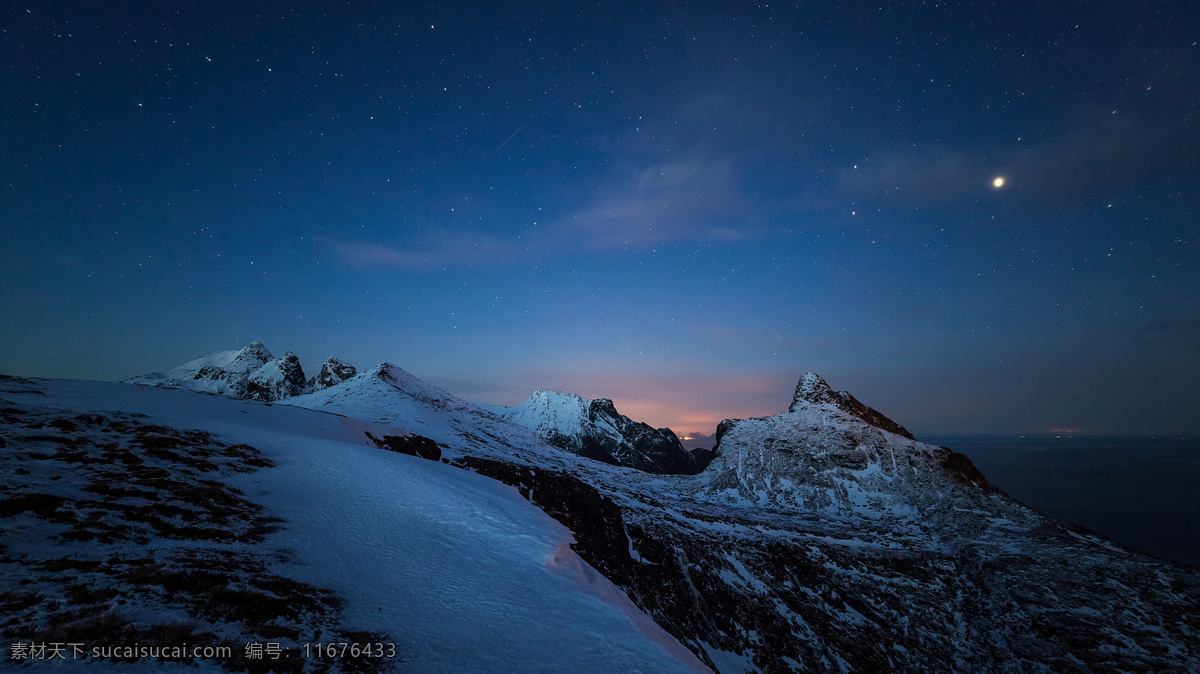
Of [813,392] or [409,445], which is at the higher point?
[813,392]

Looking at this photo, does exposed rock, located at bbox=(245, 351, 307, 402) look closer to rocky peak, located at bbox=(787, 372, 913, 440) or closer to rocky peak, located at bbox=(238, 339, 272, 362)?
rocky peak, located at bbox=(238, 339, 272, 362)

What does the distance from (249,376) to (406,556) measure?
194 metres

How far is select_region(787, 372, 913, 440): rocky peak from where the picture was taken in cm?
9481

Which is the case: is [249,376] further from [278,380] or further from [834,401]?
[834,401]

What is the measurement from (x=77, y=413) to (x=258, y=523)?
13227 mm

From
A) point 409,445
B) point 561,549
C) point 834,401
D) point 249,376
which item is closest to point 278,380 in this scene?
point 249,376

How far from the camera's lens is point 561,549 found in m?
11.6

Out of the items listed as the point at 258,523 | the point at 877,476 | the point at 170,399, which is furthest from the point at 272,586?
the point at 877,476

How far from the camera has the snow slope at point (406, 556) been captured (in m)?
6.08

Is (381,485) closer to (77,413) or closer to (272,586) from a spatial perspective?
(272,586)

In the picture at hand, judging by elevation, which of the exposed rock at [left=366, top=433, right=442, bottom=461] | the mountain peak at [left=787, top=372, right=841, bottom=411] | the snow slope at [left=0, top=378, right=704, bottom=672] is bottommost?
the exposed rock at [left=366, top=433, right=442, bottom=461]

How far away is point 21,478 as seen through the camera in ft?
28.1

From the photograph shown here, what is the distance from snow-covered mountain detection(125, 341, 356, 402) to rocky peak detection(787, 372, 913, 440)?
142819mm

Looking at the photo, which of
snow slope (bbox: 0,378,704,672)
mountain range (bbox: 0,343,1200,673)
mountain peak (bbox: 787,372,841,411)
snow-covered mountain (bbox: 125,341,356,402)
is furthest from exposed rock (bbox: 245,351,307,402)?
mountain peak (bbox: 787,372,841,411)
